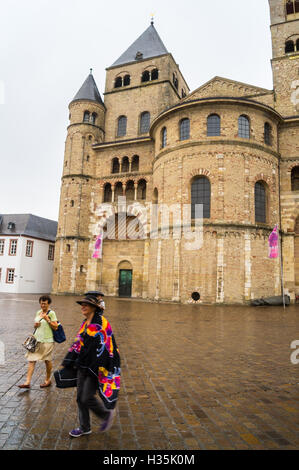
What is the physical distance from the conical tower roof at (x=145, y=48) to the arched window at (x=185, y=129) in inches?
606

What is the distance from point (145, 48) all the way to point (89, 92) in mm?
9808

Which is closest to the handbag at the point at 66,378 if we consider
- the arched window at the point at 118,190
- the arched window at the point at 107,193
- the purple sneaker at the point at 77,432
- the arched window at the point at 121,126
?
the purple sneaker at the point at 77,432

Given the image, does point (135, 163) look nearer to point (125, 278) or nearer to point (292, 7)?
point (125, 278)

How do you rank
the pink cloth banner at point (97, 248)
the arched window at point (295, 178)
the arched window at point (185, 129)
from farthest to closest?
1. the pink cloth banner at point (97, 248)
2. the arched window at point (295, 178)
3. the arched window at point (185, 129)

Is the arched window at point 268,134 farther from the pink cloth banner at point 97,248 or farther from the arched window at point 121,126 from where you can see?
the pink cloth banner at point 97,248

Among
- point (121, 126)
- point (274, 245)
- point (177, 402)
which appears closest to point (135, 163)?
point (121, 126)

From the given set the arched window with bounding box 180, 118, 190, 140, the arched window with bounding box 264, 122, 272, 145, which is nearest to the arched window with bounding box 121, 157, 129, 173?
the arched window with bounding box 180, 118, 190, 140

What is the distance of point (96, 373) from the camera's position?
3.33 metres

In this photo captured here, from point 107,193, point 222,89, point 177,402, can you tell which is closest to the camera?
point 177,402

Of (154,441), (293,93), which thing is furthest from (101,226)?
(154,441)

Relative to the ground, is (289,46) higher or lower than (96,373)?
higher

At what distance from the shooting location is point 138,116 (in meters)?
35.0

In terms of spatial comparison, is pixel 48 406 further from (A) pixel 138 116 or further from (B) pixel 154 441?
(A) pixel 138 116

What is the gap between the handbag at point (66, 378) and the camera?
11.4ft
